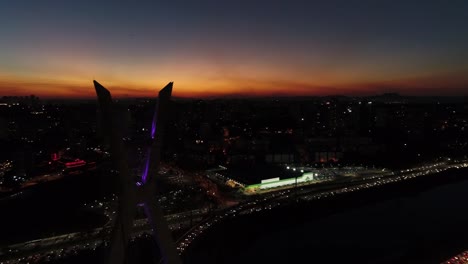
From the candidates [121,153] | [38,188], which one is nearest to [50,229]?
[38,188]

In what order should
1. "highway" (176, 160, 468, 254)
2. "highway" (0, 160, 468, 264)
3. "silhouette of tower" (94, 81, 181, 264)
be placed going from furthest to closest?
"highway" (176, 160, 468, 254) < "highway" (0, 160, 468, 264) < "silhouette of tower" (94, 81, 181, 264)

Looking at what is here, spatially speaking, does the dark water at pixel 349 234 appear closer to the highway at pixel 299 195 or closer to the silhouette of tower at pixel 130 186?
the highway at pixel 299 195

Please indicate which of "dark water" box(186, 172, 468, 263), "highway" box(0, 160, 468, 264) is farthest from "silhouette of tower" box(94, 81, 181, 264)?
"highway" box(0, 160, 468, 264)

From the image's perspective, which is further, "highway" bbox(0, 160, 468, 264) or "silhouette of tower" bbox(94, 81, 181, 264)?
"highway" bbox(0, 160, 468, 264)

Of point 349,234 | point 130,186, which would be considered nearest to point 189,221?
point 349,234

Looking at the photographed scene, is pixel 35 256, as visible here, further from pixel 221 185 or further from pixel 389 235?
pixel 389 235

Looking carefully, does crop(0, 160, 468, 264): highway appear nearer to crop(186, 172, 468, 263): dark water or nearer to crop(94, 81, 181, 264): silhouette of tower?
crop(186, 172, 468, 263): dark water

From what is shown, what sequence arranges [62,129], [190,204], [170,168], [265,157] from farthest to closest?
[62,129] → [265,157] → [170,168] → [190,204]

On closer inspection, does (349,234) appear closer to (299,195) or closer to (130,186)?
(299,195)
